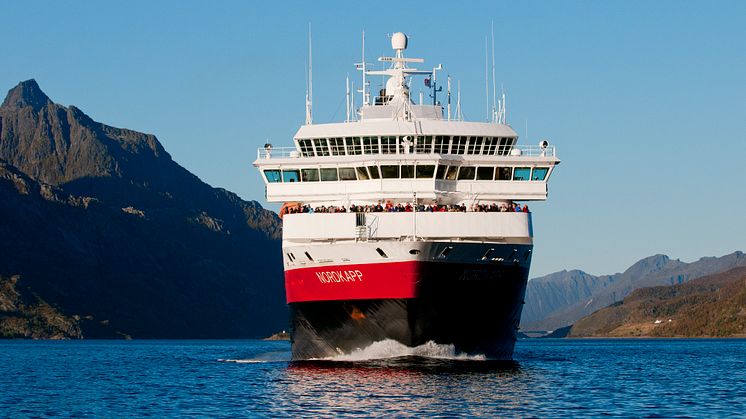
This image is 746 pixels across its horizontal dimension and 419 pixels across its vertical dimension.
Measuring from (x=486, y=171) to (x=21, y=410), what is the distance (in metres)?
30.5

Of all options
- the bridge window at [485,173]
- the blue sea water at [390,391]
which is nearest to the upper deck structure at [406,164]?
the bridge window at [485,173]

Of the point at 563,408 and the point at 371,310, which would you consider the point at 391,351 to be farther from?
the point at 563,408

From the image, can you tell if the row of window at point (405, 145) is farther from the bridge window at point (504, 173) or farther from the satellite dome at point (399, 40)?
the satellite dome at point (399, 40)

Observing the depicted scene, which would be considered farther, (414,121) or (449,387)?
(414,121)

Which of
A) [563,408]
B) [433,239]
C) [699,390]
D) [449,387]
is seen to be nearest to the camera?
[563,408]

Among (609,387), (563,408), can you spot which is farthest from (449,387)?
(609,387)

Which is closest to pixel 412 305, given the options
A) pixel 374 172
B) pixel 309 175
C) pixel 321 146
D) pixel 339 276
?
pixel 339 276

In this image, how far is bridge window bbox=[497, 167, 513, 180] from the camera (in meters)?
75.9

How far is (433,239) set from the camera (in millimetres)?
70312

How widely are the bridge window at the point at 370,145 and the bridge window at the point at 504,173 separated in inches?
280

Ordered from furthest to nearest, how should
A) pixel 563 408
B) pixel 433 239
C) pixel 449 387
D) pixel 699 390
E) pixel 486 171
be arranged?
pixel 486 171, pixel 433 239, pixel 699 390, pixel 449 387, pixel 563 408

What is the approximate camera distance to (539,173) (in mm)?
76688

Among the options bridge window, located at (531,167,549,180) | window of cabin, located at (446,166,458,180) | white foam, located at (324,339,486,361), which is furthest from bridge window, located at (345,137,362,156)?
white foam, located at (324,339,486,361)

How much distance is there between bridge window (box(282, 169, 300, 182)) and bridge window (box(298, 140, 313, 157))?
52.0 inches
